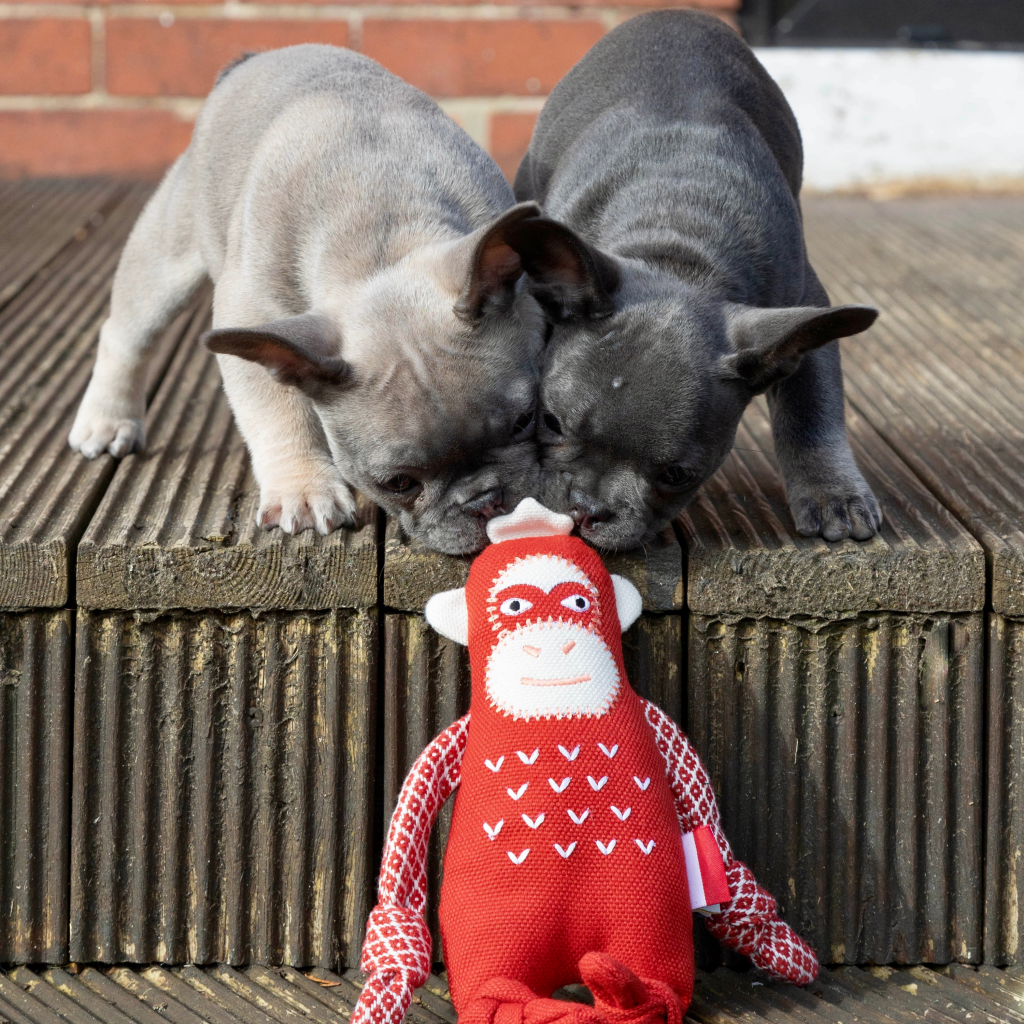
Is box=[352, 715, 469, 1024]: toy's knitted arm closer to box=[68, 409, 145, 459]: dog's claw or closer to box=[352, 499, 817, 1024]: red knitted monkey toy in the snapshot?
box=[352, 499, 817, 1024]: red knitted monkey toy

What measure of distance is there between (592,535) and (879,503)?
2.64 feet

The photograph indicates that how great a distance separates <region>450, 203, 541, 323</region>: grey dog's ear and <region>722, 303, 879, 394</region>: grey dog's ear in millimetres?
480

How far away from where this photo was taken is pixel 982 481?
3031 mm

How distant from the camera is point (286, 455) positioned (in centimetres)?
288

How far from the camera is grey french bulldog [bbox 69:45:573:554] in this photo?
2572mm

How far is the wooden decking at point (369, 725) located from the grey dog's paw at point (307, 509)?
6 centimetres

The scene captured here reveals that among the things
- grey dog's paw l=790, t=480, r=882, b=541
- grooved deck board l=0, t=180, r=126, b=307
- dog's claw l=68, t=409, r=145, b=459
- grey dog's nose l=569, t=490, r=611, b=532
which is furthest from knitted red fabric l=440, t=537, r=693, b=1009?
grooved deck board l=0, t=180, r=126, b=307

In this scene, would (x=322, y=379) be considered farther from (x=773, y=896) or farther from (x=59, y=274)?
(x=59, y=274)

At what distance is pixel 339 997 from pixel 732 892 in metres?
0.82

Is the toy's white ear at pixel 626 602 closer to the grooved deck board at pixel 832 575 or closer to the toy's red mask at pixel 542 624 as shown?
the toy's red mask at pixel 542 624

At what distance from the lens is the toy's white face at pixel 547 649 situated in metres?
2.24

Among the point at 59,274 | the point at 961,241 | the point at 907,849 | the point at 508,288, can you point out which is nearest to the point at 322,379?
the point at 508,288

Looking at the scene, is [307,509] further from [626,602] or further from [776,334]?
[776,334]

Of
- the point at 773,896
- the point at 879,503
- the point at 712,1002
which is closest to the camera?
the point at 712,1002
